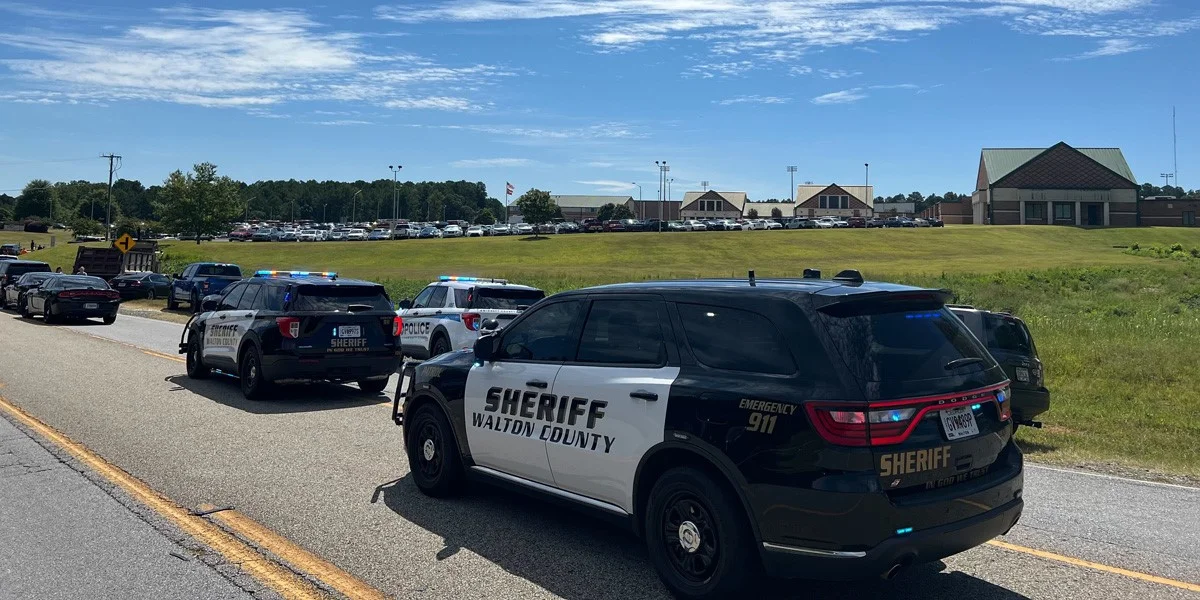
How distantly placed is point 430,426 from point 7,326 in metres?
24.0

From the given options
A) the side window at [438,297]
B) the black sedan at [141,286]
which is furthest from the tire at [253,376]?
the black sedan at [141,286]

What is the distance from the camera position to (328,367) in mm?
12391

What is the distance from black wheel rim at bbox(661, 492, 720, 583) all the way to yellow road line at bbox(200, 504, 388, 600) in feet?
5.13

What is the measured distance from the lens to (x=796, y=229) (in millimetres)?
100438

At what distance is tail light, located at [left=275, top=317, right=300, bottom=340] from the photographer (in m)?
12.2

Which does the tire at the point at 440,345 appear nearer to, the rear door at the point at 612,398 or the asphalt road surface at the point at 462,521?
the asphalt road surface at the point at 462,521

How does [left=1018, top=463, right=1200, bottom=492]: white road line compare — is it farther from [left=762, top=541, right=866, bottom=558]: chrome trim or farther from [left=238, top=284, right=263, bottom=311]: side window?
[left=238, top=284, right=263, bottom=311]: side window

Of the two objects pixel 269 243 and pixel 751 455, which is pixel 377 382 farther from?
pixel 269 243

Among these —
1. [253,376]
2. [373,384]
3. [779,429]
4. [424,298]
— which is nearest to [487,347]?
[779,429]

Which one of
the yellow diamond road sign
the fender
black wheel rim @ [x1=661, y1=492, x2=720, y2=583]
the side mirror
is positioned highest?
the yellow diamond road sign

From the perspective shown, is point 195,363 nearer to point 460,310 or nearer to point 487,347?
point 460,310

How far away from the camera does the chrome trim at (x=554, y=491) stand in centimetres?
554

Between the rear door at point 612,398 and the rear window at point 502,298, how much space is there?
406 inches

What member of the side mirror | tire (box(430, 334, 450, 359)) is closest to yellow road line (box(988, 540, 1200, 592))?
the side mirror
